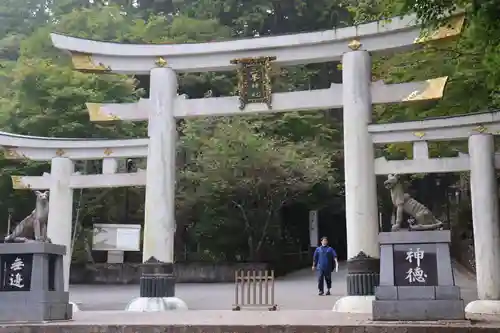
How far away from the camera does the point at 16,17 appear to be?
120 feet

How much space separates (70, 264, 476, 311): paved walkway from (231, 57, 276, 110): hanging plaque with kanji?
470 cm

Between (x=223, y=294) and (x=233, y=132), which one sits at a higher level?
(x=233, y=132)

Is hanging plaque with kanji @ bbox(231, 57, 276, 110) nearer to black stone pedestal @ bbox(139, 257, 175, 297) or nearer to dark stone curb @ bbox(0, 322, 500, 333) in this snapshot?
black stone pedestal @ bbox(139, 257, 175, 297)

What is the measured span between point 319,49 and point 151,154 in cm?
430

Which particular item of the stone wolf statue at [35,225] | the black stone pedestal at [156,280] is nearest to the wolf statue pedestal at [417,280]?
the black stone pedestal at [156,280]

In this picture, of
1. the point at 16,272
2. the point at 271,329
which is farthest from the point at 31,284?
the point at 271,329

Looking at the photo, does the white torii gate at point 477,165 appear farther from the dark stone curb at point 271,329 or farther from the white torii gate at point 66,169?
the white torii gate at point 66,169

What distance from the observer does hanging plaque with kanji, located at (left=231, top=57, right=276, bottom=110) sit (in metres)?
12.8

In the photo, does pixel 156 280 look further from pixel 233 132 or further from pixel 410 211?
pixel 233 132

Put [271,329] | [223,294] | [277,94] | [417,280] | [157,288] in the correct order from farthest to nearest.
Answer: [223,294] → [277,94] → [157,288] → [417,280] → [271,329]

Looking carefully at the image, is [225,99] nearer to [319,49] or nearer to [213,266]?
[319,49]

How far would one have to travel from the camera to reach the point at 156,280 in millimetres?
12500

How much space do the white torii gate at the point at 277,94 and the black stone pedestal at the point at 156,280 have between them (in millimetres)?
168

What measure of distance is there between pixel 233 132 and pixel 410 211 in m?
12.3
